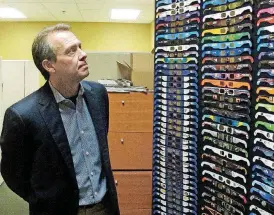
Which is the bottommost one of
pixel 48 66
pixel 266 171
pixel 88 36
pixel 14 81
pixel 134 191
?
pixel 134 191

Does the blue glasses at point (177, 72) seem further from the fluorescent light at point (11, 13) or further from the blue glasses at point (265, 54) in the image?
the fluorescent light at point (11, 13)

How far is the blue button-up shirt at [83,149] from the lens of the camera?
143cm

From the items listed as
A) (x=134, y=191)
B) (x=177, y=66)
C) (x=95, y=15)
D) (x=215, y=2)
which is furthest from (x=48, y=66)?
(x=95, y=15)

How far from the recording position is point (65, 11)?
694 cm

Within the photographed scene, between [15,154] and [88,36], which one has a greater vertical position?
[88,36]

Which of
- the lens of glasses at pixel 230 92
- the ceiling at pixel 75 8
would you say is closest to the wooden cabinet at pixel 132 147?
the lens of glasses at pixel 230 92

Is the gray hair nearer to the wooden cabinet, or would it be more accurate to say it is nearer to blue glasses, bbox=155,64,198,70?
blue glasses, bbox=155,64,198,70

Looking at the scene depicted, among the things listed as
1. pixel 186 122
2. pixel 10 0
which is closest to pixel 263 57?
pixel 186 122

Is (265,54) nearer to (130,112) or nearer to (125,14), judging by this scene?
(130,112)

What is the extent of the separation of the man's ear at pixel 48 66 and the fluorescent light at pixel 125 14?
216 inches

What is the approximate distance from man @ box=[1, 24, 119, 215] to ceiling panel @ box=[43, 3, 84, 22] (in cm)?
511

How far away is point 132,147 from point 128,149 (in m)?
0.03

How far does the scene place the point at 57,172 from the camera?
1.39 m

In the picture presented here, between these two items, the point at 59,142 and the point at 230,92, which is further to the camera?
the point at 59,142
